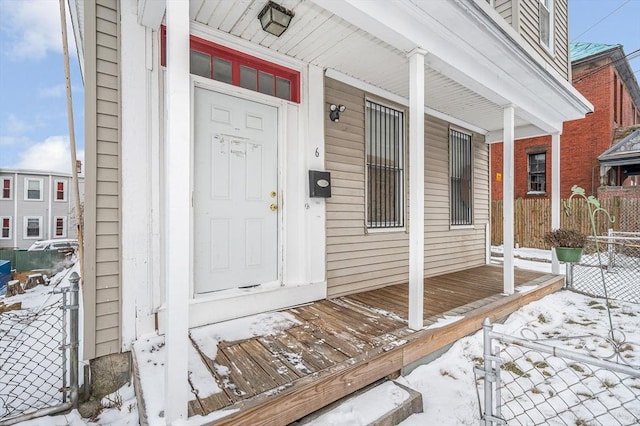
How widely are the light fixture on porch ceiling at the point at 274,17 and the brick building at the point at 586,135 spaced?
37.5 ft

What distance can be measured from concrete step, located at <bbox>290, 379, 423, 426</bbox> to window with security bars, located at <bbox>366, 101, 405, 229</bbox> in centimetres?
218

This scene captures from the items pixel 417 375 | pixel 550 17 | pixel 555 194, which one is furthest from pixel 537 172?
pixel 417 375

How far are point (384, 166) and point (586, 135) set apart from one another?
10.0m

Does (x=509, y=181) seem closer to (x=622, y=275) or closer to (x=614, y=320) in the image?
(x=614, y=320)

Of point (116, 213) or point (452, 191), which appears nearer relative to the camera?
point (116, 213)

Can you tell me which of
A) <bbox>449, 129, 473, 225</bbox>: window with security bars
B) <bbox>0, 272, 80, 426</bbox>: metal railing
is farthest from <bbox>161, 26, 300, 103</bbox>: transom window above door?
<bbox>449, 129, 473, 225</bbox>: window with security bars

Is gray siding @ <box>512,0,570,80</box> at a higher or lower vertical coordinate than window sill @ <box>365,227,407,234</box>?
higher

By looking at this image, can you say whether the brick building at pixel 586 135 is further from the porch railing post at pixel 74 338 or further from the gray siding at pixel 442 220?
the porch railing post at pixel 74 338

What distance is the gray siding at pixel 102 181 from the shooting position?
2.11 metres

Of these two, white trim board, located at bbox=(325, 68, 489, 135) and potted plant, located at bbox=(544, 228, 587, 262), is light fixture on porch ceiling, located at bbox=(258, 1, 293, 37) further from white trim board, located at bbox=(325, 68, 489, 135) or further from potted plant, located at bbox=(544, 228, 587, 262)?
potted plant, located at bbox=(544, 228, 587, 262)

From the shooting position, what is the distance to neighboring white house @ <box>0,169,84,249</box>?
56.5 feet

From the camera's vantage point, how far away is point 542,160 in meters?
11.0

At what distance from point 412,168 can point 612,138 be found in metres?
11.5

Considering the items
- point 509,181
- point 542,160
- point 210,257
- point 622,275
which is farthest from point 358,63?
point 542,160
